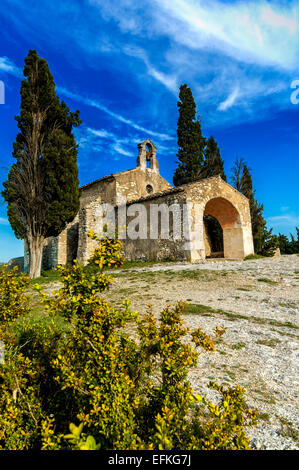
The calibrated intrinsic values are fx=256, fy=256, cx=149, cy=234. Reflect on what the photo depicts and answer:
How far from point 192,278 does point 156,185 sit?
1205 centimetres

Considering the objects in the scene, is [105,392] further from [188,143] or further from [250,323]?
[188,143]

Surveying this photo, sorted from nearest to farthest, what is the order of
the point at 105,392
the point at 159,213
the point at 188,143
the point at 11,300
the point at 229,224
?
the point at 105,392
the point at 11,300
the point at 159,213
the point at 229,224
the point at 188,143

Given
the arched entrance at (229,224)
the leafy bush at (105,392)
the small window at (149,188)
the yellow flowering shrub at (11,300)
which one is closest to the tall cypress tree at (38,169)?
the small window at (149,188)

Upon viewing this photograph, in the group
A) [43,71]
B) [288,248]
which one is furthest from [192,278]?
[288,248]

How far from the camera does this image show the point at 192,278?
931 cm

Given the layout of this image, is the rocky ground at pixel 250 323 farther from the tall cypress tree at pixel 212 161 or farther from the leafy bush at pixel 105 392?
the tall cypress tree at pixel 212 161

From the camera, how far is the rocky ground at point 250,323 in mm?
2591

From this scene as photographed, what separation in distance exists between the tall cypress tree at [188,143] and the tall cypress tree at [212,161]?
709 millimetres

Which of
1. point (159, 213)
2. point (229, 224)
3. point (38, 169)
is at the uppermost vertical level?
point (38, 169)

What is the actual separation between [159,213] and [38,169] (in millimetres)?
6923

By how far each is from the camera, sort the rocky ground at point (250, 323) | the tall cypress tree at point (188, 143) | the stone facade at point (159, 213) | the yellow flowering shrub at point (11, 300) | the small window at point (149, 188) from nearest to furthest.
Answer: the rocky ground at point (250, 323) < the yellow flowering shrub at point (11, 300) < the stone facade at point (159, 213) < the small window at point (149, 188) < the tall cypress tree at point (188, 143)

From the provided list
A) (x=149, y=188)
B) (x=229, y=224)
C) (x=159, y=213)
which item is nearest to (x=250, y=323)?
(x=159, y=213)

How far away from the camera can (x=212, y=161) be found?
22.1 metres

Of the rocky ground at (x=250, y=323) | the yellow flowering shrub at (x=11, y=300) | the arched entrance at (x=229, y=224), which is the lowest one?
the rocky ground at (x=250, y=323)
